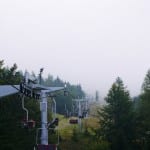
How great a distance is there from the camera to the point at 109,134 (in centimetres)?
4909

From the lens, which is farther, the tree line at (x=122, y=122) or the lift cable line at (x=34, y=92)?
the tree line at (x=122, y=122)

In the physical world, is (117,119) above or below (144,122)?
above

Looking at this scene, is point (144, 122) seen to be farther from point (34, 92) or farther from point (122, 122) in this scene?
point (34, 92)

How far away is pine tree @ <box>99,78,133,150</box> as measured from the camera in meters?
48.8

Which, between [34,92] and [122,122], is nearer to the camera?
[34,92]

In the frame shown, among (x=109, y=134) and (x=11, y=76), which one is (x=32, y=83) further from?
(x=109, y=134)

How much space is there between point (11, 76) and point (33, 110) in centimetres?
350

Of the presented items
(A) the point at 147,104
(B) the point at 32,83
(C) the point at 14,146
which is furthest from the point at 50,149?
(A) the point at 147,104

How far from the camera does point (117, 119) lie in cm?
5047

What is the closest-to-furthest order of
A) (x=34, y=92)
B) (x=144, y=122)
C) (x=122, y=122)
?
1. (x=34, y=92)
2. (x=122, y=122)
3. (x=144, y=122)

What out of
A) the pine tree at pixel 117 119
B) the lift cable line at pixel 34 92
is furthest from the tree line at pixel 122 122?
the lift cable line at pixel 34 92

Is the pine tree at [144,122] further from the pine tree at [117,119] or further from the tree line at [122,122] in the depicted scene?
the pine tree at [117,119]

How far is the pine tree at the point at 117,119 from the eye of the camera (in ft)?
160

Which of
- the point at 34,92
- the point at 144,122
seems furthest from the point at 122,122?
the point at 34,92
